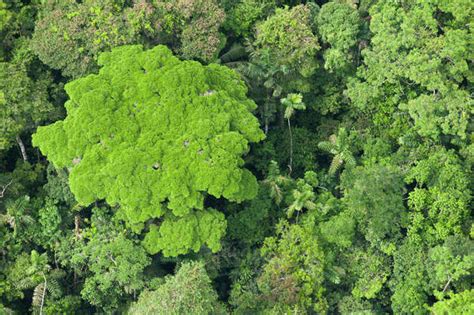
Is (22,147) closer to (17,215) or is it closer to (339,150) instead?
(17,215)

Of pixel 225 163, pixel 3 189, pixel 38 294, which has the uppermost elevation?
pixel 225 163

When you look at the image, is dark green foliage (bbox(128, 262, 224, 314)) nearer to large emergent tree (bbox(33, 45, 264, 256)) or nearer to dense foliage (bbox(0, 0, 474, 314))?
dense foliage (bbox(0, 0, 474, 314))

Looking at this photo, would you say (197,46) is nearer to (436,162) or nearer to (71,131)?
(71,131)

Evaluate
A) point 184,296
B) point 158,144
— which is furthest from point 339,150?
point 184,296

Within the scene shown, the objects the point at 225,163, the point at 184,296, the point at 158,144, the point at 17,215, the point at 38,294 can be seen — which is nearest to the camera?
the point at 184,296

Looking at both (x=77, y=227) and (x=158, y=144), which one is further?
(x=77, y=227)

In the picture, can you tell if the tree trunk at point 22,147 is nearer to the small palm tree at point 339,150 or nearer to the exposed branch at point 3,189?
the exposed branch at point 3,189
